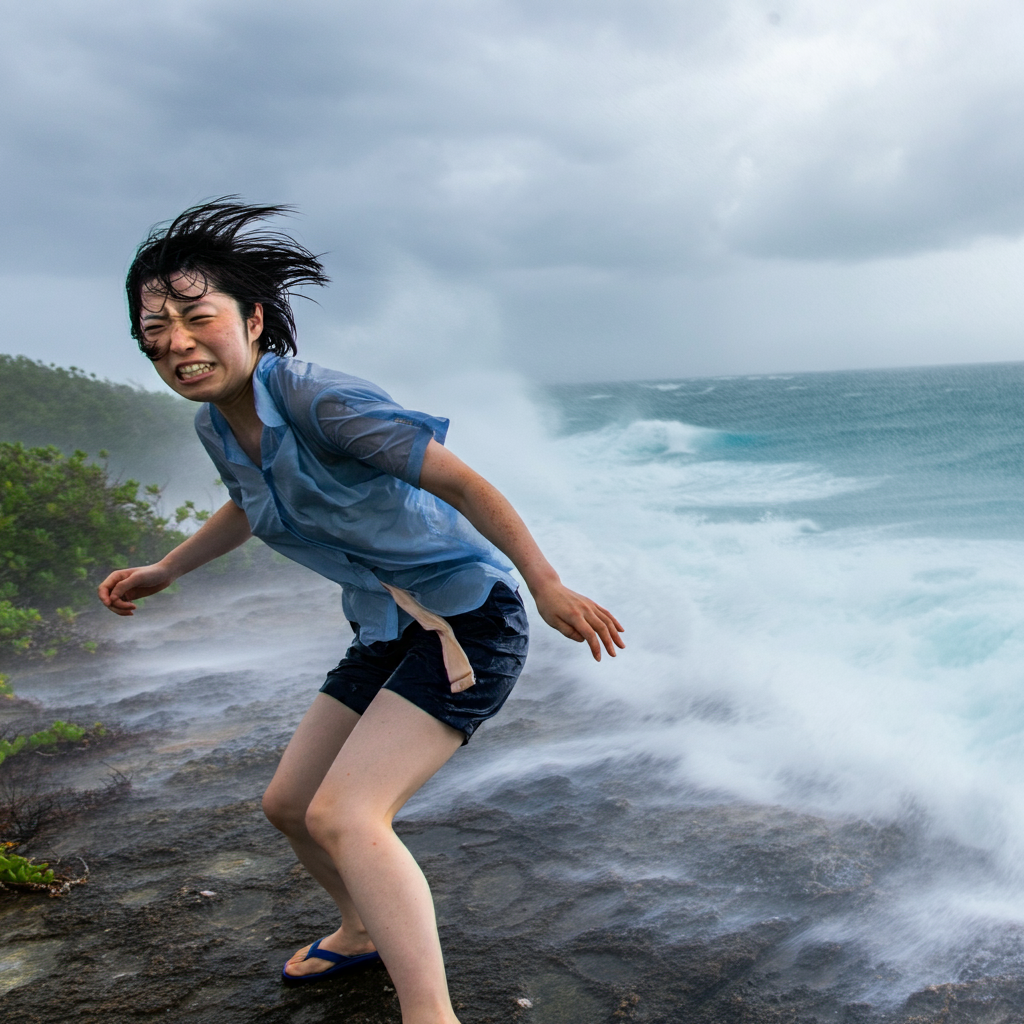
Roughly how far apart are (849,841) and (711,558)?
673cm

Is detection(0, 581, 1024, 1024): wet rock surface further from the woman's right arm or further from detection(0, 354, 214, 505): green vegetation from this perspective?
detection(0, 354, 214, 505): green vegetation

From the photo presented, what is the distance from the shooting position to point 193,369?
6.97 ft

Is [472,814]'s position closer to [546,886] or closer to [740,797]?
[546,886]

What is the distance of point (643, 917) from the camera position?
2.74 metres

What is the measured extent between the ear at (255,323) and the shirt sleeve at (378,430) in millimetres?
324

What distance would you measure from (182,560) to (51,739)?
2.12 metres

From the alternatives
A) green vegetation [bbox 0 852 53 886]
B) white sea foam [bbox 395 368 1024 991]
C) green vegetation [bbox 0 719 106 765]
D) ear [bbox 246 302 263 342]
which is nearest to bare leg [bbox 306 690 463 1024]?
ear [bbox 246 302 263 342]

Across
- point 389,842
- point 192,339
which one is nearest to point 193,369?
point 192,339

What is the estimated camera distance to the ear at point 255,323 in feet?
7.37

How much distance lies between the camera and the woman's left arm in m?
1.89

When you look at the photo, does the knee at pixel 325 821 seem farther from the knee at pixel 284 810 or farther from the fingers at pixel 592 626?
the fingers at pixel 592 626

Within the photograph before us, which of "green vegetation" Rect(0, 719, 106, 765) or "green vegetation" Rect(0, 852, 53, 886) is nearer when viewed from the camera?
"green vegetation" Rect(0, 852, 53, 886)

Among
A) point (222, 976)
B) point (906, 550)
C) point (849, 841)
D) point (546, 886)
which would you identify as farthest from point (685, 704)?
point (906, 550)

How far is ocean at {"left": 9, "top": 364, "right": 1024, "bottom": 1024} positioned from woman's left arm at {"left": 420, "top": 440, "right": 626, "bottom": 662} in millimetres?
1049
